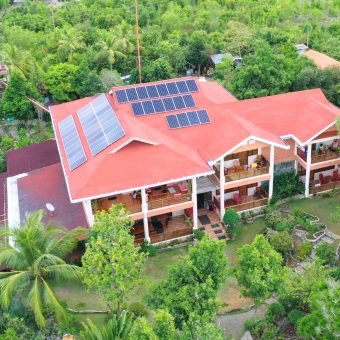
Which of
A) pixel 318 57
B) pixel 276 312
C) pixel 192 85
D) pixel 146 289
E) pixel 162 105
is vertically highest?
pixel 192 85

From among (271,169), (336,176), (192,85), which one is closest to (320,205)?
(336,176)

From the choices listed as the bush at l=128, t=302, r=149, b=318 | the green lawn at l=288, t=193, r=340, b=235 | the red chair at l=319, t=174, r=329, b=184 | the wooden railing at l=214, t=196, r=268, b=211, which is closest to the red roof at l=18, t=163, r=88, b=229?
the bush at l=128, t=302, r=149, b=318

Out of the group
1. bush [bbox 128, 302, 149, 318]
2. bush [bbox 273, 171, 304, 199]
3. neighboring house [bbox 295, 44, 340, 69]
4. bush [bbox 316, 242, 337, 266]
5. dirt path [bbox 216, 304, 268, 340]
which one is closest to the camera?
dirt path [bbox 216, 304, 268, 340]

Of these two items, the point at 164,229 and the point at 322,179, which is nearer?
the point at 164,229

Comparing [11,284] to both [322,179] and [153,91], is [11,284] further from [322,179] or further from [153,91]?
[322,179]

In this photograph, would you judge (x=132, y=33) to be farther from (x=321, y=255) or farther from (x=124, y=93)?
(x=321, y=255)

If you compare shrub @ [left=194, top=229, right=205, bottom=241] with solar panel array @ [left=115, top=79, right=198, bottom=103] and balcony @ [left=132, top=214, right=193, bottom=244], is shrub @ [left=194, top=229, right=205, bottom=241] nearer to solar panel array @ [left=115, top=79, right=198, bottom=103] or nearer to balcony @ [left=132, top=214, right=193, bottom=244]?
balcony @ [left=132, top=214, right=193, bottom=244]
